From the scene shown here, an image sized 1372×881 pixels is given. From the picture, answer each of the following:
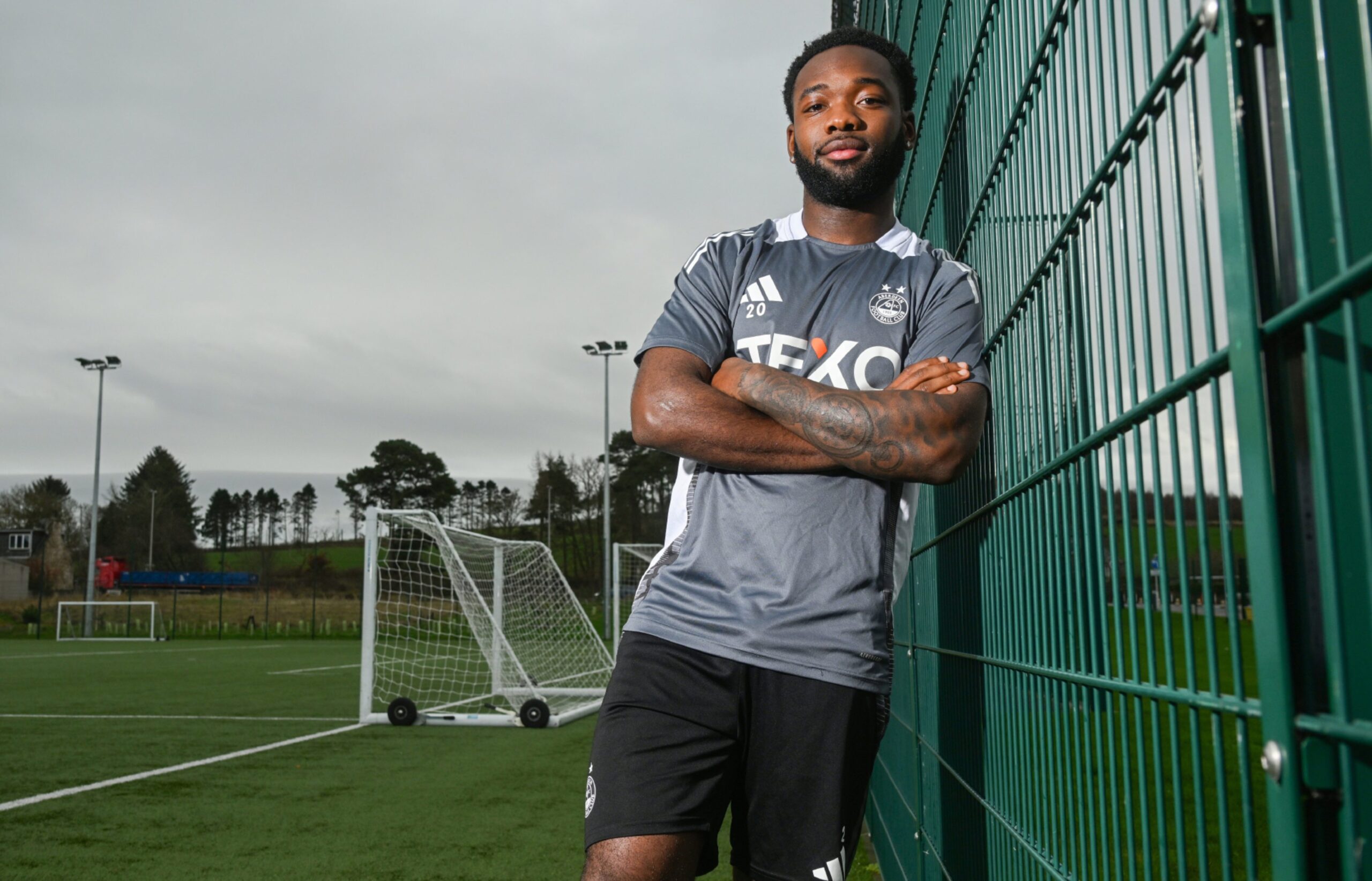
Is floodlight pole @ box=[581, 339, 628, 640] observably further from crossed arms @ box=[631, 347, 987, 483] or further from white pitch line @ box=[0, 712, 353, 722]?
crossed arms @ box=[631, 347, 987, 483]

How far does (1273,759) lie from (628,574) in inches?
993

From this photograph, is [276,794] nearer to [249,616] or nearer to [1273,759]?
[1273,759]

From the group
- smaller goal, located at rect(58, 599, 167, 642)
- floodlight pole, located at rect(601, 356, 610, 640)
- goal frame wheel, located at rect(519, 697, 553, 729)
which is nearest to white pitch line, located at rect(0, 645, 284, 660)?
smaller goal, located at rect(58, 599, 167, 642)

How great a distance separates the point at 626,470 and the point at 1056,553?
6005 centimetres

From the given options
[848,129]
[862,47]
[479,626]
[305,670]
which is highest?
[862,47]

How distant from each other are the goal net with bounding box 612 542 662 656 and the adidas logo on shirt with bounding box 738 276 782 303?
53 cm

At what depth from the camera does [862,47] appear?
219 centimetres

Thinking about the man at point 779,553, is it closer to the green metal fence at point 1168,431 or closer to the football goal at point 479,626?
the green metal fence at point 1168,431

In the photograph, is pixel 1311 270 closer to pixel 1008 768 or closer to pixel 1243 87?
pixel 1243 87

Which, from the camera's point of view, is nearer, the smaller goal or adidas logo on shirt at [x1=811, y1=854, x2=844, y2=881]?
adidas logo on shirt at [x1=811, y1=854, x2=844, y2=881]

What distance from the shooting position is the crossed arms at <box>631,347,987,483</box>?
1715mm

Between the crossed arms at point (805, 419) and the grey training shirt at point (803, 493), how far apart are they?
0.17 ft

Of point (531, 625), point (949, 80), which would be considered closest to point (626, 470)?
point (531, 625)

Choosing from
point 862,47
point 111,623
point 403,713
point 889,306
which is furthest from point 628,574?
point 889,306
